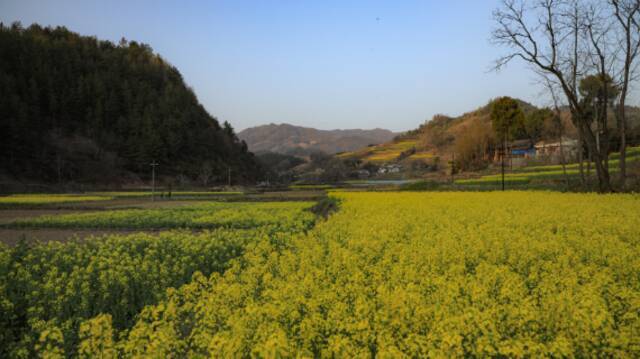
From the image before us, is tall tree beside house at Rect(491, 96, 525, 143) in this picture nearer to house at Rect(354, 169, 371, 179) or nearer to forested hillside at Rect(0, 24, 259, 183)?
house at Rect(354, 169, 371, 179)

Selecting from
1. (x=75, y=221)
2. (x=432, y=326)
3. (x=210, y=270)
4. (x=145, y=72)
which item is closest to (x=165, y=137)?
(x=145, y=72)

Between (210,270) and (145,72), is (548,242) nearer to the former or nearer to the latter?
(210,270)

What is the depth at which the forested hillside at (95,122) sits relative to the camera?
3242 inches

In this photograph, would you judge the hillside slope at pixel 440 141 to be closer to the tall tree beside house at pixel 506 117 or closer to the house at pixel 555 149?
the tall tree beside house at pixel 506 117

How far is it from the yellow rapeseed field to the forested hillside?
3215 inches

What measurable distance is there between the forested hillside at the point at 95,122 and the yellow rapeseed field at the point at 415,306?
81.7 metres

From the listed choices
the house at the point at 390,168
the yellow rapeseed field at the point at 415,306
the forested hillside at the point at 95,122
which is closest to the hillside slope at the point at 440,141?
the house at the point at 390,168

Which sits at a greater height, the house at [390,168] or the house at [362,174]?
the house at [390,168]

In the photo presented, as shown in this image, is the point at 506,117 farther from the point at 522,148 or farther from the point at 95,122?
the point at 95,122

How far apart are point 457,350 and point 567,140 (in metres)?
92.8

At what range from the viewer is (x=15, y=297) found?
330 inches


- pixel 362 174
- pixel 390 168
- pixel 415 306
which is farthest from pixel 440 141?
pixel 415 306

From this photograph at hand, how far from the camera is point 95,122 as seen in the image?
103688mm

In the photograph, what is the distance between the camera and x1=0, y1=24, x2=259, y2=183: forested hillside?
8234cm
